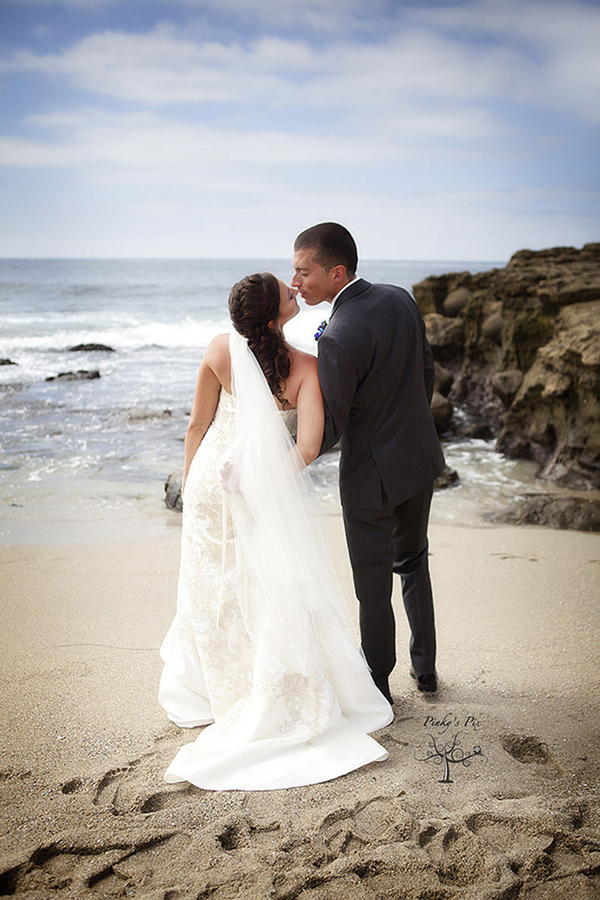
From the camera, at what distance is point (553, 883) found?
180cm

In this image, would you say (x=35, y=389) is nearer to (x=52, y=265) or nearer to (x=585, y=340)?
(x=585, y=340)

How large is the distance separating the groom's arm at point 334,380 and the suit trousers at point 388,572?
1.45 feet

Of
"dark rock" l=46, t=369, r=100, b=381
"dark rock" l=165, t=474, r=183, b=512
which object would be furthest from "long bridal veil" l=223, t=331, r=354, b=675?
"dark rock" l=46, t=369, r=100, b=381

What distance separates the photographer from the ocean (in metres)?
6.54

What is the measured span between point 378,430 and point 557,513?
12.0ft

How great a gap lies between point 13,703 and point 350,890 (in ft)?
5.93

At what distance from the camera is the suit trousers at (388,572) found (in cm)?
279

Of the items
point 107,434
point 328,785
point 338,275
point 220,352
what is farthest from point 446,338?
point 328,785

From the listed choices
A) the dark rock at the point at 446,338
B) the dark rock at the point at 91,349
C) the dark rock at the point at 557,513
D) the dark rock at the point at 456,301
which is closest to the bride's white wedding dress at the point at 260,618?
the dark rock at the point at 557,513

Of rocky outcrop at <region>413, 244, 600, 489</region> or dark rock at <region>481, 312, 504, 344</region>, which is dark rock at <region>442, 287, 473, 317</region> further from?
dark rock at <region>481, 312, 504, 344</region>

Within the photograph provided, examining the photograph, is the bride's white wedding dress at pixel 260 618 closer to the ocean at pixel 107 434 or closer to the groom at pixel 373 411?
the groom at pixel 373 411

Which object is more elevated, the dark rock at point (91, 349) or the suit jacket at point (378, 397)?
the suit jacket at point (378, 397)

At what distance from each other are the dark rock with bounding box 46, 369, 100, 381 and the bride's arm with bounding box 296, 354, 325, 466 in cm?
1433

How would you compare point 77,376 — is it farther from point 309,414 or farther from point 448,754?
point 448,754
